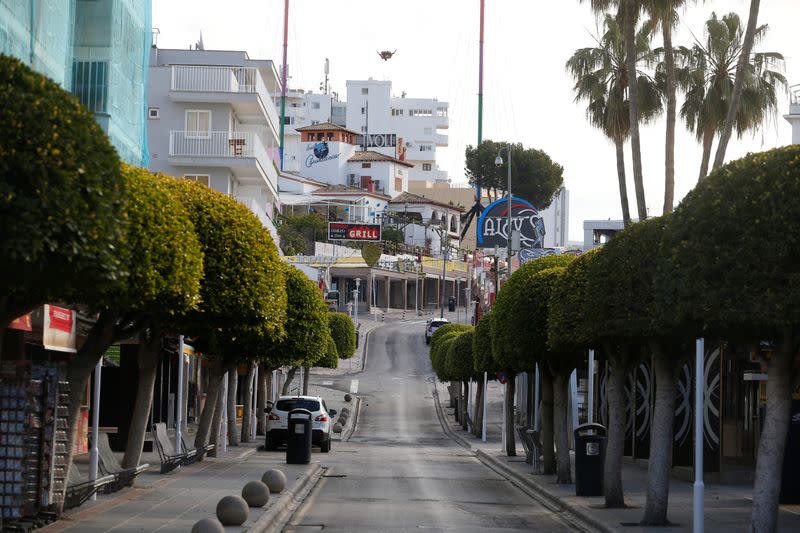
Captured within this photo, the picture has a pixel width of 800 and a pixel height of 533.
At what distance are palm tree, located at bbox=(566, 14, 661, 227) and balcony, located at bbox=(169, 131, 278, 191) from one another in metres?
17.5

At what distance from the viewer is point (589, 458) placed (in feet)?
78.1

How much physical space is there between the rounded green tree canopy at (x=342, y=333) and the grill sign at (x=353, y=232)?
20.6 metres

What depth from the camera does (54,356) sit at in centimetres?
3284

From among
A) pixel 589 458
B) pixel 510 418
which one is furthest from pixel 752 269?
pixel 510 418

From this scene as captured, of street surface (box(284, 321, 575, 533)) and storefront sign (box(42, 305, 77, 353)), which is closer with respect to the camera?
street surface (box(284, 321, 575, 533))

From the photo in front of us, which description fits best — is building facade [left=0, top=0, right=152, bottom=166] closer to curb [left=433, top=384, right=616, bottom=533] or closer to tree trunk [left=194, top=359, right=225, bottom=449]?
tree trunk [left=194, top=359, right=225, bottom=449]

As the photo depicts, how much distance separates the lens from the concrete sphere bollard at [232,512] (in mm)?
16766

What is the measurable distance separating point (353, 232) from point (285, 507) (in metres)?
77.5

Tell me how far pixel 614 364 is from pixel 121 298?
9.64 metres

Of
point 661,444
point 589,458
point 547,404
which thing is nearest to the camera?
point 661,444

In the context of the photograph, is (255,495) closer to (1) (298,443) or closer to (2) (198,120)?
(1) (298,443)

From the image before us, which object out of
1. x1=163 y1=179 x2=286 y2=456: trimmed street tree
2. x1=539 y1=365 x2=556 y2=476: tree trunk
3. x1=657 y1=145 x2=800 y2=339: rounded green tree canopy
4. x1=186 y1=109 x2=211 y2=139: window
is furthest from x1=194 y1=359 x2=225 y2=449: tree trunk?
x1=186 y1=109 x2=211 y2=139: window

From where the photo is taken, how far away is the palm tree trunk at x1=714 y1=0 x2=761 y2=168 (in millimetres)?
28547

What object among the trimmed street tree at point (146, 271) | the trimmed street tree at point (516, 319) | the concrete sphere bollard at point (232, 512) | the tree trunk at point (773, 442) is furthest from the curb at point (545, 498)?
the trimmed street tree at point (146, 271)
